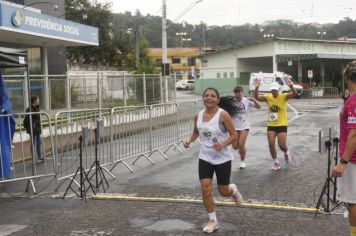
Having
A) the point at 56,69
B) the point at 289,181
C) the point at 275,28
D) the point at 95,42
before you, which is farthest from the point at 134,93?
the point at 275,28

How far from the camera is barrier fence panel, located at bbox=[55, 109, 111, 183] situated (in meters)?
9.62

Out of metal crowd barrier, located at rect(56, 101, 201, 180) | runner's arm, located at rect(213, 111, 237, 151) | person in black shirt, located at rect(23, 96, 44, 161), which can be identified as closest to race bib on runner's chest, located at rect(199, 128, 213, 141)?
runner's arm, located at rect(213, 111, 237, 151)

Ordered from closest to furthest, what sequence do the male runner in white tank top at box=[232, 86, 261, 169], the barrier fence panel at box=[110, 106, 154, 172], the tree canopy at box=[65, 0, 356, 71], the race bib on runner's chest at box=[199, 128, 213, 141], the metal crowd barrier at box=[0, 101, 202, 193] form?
the race bib on runner's chest at box=[199, 128, 213, 141] → the metal crowd barrier at box=[0, 101, 202, 193] → the male runner in white tank top at box=[232, 86, 261, 169] → the barrier fence panel at box=[110, 106, 154, 172] → the tree canopy at box=[65, 0, 356, 71]

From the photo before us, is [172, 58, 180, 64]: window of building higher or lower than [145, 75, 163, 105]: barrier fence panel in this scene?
higher

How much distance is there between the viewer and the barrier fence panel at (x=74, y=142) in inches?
379

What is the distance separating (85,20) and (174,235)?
44.7 m

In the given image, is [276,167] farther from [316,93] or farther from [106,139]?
[316,93]

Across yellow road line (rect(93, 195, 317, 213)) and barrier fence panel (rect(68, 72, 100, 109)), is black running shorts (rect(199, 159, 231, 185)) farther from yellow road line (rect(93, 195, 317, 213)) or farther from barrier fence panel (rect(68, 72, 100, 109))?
barrier fence panel (rect(68, 72, 100, 109))

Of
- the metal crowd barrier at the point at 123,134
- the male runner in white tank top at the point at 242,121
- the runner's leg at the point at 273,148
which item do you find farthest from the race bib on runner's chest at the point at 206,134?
the runner's leg at the point at 273,148

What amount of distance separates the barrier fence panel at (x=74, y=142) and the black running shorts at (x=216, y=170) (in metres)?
3.35

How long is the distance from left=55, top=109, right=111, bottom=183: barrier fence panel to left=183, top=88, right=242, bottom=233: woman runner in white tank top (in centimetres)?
329

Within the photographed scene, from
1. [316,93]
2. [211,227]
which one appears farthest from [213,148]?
[316,93]

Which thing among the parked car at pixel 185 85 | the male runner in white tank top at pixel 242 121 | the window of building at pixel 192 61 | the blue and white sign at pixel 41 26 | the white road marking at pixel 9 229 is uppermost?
the window of building at pixel 192 61

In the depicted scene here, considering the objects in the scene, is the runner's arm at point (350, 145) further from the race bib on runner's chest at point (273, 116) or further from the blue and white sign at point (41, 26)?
the blue and white sign at point (41, 26)
